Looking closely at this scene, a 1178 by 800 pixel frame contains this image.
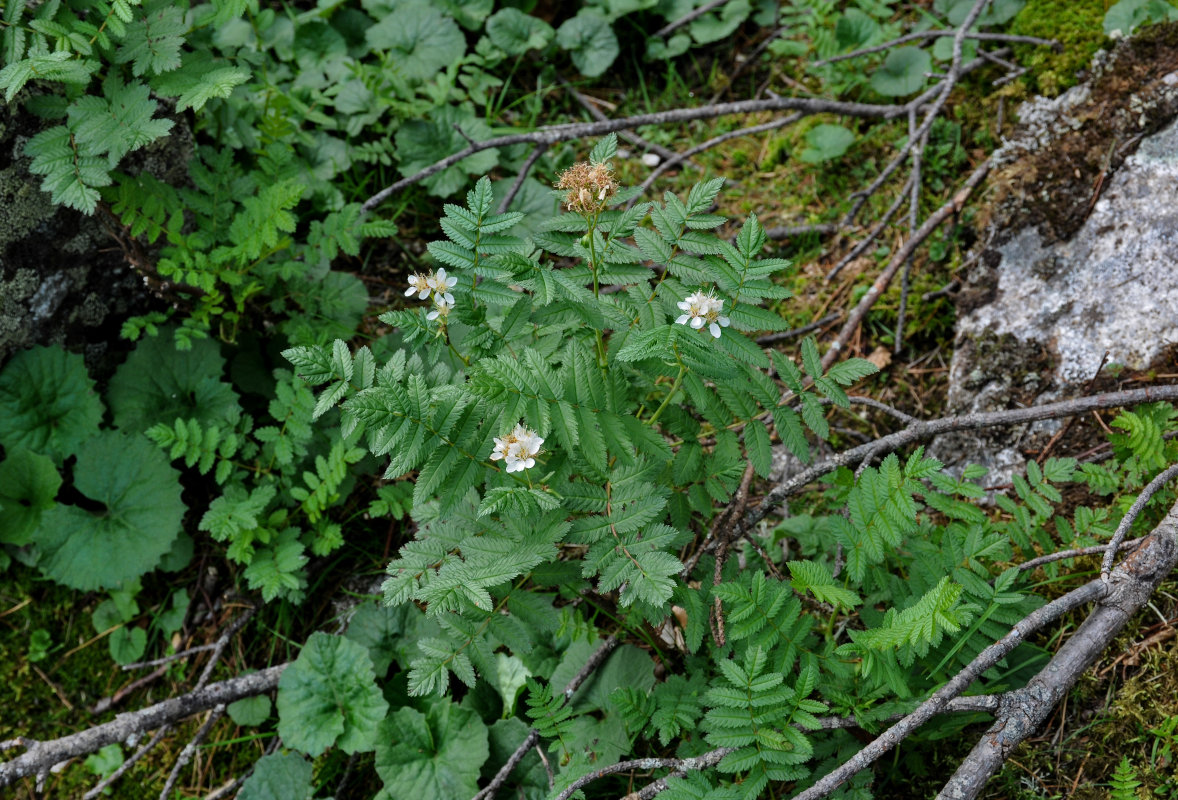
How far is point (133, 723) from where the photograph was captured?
265cm

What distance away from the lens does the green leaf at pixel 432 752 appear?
2.46 meters

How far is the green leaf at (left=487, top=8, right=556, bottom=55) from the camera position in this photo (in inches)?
159

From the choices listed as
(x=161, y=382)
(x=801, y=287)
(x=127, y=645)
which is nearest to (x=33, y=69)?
(x=161, y=382)

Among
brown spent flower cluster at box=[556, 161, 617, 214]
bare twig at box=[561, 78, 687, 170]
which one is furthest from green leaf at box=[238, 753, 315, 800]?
bare twig at box=[561, 78, 687, 170]

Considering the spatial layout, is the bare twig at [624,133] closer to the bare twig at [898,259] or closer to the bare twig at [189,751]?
the bare twig at [898,259]

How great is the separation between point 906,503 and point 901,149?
1941mm

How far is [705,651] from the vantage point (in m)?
2.33

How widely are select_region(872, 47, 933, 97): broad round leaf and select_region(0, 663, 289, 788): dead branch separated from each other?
10.8ft

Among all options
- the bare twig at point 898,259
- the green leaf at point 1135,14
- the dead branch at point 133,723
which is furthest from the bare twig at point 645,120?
the dead branch at point 133,723

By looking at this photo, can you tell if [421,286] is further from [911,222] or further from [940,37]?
[940,37]

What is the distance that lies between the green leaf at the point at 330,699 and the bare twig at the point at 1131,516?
2.05m

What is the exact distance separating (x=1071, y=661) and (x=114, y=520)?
9.87ft

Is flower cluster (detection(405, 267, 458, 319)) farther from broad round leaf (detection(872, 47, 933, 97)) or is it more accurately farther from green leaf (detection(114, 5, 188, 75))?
broad round leaf (detection(872, 47, 933, 97))

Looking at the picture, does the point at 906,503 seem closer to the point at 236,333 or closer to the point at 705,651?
the point at 705,651
